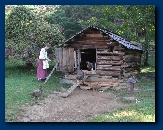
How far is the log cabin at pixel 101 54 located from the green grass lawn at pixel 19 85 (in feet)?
1.56

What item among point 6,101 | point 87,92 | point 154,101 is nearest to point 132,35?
point 87,92

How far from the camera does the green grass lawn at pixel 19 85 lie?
674cm

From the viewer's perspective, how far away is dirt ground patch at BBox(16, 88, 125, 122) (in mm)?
6656

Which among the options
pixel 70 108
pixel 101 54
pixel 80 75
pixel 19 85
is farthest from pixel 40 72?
pixel 101 54

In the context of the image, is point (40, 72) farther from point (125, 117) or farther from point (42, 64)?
point (125, 117)

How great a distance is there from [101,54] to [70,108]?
2462 millimetres

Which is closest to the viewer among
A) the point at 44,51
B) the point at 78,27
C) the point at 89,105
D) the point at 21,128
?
the point at 21,128

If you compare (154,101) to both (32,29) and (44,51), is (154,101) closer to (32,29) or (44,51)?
(44,51)

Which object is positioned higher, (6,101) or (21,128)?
(6,101)

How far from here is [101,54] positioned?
30.1 ft

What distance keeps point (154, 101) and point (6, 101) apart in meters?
2.66

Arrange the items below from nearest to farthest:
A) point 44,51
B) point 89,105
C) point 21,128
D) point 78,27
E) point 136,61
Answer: point 21,128 < point 89,105 < point 44,51 < point 78,27 < point 136,61

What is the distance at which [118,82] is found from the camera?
8766mm

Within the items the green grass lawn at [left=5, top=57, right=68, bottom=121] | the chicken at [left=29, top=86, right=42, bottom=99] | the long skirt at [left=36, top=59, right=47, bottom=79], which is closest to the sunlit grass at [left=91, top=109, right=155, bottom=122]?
the chicken at [left=29, top=86, right=42, bottom=99]
